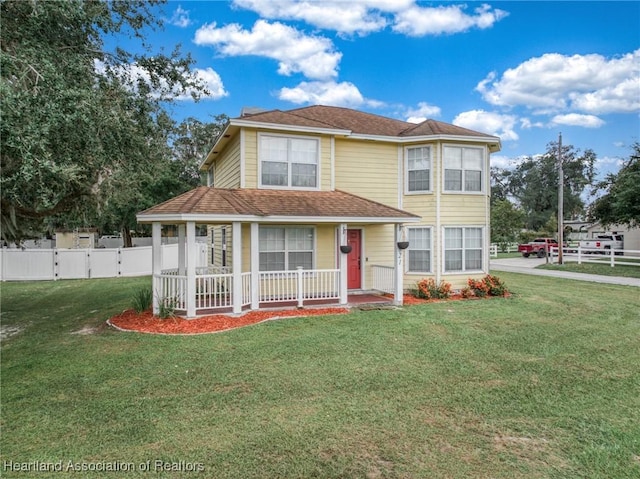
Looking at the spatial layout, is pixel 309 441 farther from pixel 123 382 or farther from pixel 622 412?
pixel 622 412

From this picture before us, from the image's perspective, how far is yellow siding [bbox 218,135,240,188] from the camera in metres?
11.7

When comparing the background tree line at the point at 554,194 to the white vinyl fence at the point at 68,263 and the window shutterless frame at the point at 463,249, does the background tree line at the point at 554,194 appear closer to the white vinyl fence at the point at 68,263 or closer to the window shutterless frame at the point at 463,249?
the window shutterless frame at the point at 463,249

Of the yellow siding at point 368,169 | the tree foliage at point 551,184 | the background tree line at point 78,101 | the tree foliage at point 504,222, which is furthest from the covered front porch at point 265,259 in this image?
the tree foliage at point 551,184

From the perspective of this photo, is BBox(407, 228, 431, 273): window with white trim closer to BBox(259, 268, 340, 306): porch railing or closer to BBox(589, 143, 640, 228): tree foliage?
BBox(259, 268, 340, 306): porch railing

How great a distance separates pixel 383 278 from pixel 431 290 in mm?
1707

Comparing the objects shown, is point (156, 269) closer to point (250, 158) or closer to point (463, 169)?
point (250, 158)

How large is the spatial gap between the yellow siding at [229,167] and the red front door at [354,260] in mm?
4280

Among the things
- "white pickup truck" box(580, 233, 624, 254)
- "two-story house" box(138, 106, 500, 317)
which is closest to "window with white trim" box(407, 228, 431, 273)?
"two-story house" box(138, 106, 500, 317)

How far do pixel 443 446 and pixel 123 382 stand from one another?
459 cm

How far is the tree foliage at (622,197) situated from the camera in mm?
20828

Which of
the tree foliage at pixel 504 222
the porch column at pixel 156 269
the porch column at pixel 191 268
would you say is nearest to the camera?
the porch column at pixel 191 268

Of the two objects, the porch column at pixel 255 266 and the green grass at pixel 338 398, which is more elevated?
the porch column at pixel 255 266

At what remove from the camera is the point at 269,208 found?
33.0ft

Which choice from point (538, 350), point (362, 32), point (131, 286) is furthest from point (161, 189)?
point (538, 350)
